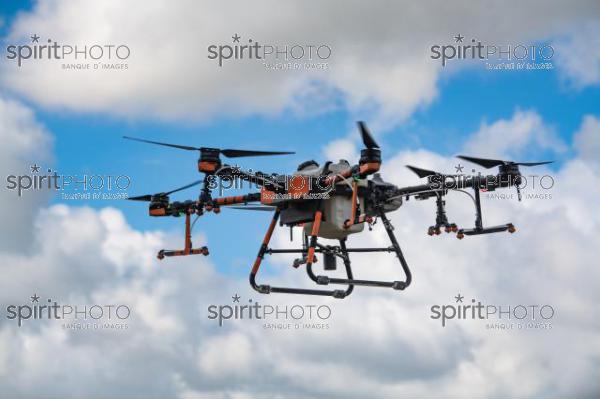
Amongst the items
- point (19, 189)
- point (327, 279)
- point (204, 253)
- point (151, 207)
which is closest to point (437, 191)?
point (327, 279)

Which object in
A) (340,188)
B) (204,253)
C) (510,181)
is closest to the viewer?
(510,181)

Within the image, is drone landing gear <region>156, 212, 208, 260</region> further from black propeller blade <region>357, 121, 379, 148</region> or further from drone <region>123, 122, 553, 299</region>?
black propeller blade <region>357, 121, 379, 148</region>

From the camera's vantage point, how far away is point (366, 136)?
92.0ft

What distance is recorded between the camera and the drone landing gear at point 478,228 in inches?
1175

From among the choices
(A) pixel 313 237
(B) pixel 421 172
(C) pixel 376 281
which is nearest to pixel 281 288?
(A) pixel 313 237

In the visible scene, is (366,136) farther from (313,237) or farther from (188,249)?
(188,249)

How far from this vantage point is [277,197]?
33.2 m

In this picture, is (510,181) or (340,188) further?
(340,188)

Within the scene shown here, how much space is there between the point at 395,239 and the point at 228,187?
6.62 m

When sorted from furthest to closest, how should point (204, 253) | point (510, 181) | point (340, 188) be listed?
1. point (204, 253)
2. point (340, 188)
3. point (510, 181)

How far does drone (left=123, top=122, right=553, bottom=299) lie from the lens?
30.3m

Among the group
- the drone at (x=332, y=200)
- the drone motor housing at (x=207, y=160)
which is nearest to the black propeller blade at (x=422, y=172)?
the drone at (x=332, y=200)

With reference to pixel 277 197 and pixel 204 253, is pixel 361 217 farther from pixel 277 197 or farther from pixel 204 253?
pixel 204 253

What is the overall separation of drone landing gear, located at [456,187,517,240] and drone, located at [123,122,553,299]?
3 cm
